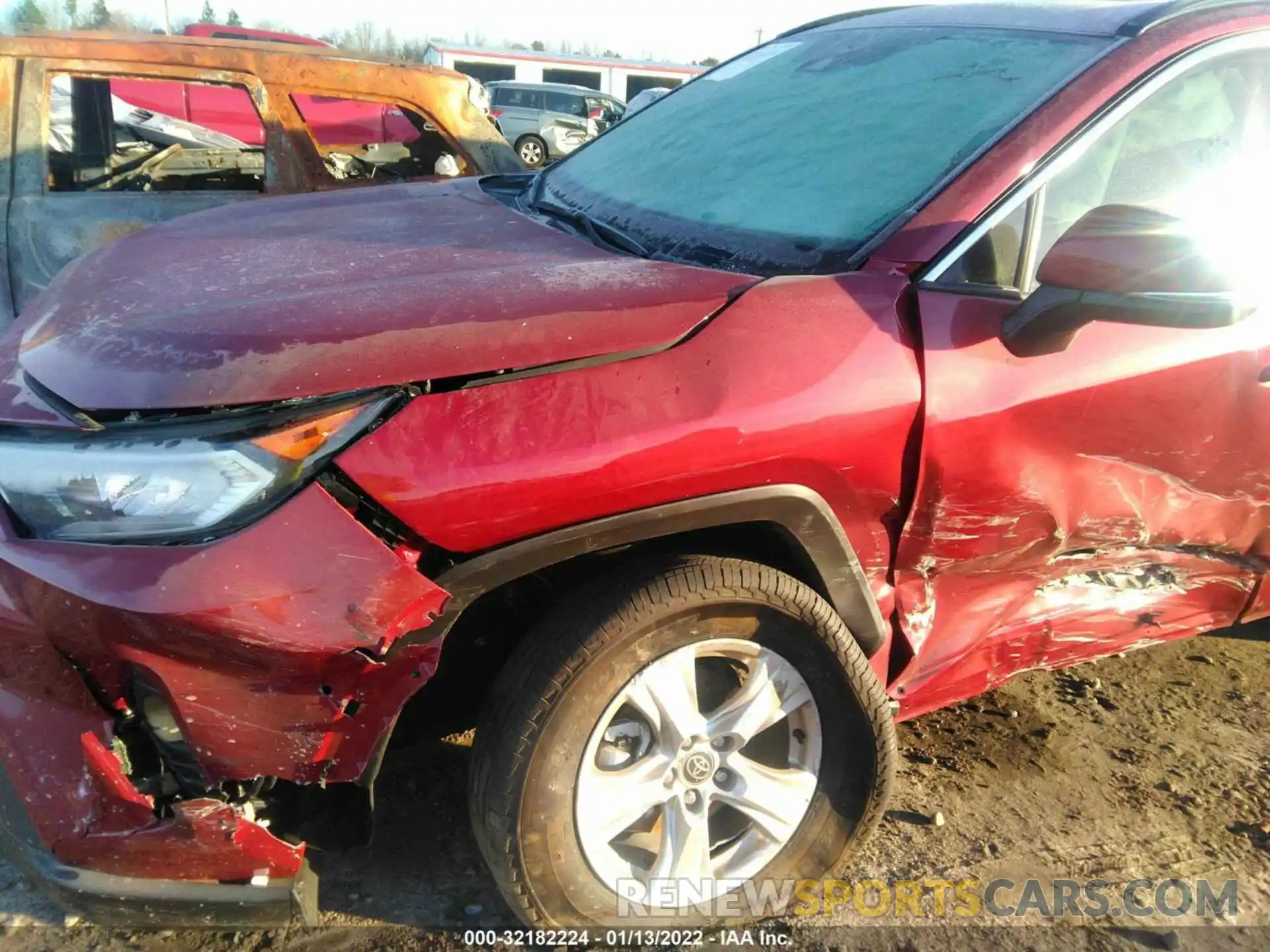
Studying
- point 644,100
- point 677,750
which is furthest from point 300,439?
point 644,100

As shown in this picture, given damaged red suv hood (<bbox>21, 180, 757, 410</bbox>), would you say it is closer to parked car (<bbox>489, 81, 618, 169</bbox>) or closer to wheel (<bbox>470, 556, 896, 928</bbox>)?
wheel (<bbox>470, 556, 896, 928</bbox>)

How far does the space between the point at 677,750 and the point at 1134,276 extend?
1200 millimetres

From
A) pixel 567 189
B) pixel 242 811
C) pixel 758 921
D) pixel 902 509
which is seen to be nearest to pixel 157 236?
pixel 567 189

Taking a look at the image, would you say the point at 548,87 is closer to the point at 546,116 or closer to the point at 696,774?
the point at 546,116

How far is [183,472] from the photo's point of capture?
1.58m

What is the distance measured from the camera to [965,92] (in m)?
2.27

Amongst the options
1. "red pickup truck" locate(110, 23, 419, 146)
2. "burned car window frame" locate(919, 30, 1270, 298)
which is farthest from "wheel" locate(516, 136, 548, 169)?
"burned car window frame" locate(919, 30, 1270, 298)

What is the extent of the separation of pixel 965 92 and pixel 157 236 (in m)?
2.02

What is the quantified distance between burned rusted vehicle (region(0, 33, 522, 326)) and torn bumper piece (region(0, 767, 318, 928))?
297cm

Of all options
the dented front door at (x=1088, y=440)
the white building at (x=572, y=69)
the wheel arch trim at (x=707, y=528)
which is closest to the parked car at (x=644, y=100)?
the dented front door at (x=1088, y=440)

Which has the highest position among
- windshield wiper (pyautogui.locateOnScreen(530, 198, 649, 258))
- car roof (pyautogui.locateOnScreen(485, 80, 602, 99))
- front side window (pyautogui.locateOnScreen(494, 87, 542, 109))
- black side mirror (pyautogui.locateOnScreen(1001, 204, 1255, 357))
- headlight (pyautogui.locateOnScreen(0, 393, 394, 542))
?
black side mirror (pyautogui.locateOnScreen(1001, 204, 1255, 357))

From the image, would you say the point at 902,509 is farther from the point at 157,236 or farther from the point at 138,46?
the point at 138,46

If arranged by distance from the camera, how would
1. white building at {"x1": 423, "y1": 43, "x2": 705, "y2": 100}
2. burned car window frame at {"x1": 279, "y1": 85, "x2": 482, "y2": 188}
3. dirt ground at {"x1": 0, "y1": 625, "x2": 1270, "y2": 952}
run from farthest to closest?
white building at {"x1": 423, "y1": 43, "x2": 705, "y2": 100} < burned car window frame at {"x1": 279, "y1": 85, "x2": 482, "y2": 188} < dirt ground at {"x1": 0, "y1": 625, "x2": 1270, "y2": 952}

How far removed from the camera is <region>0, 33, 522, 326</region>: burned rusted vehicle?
4.16 m
